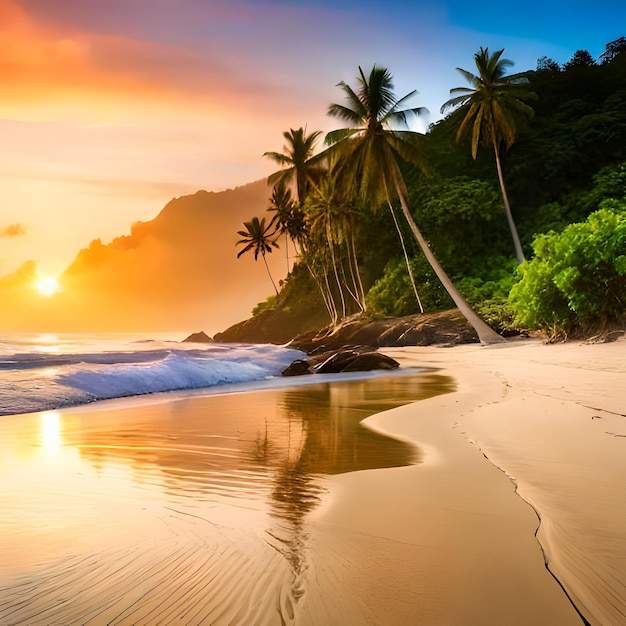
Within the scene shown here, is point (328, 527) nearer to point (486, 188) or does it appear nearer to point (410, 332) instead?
point (410, 332)

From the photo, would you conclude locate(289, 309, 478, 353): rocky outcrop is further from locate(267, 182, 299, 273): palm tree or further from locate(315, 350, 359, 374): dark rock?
locate(267, 182, 299, 273): palm tree

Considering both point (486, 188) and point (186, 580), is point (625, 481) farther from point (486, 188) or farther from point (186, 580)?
point (486, 188)

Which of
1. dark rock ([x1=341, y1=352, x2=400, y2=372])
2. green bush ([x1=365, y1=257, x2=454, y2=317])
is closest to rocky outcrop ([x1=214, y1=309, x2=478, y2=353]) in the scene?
green bush ([x1=365, y1=257, x2=454, y2=317])

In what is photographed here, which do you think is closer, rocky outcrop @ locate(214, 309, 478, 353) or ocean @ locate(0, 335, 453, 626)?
ocean @ locate(0, 335, 453, 626)

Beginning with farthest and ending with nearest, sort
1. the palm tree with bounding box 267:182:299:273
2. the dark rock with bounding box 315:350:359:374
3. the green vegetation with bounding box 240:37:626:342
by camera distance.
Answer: the palm tree with bounding box 267:182:299:273
the green vegetation with bounding box 240:37:626:342
the dark rock with bounding box 315:350:359:374

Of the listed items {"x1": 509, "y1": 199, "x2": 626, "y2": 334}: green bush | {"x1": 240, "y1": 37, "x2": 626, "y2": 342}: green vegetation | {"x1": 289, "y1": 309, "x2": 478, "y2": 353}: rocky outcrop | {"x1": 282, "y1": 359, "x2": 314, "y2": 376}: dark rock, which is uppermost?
{"x1": 240, "y1": 37, "x2": 626, "y2": 342}: green vegetation

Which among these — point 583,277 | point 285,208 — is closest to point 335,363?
point 583,277

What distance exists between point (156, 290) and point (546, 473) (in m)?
182

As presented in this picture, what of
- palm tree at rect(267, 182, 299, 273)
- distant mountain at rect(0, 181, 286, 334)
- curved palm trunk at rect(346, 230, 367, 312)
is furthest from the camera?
distant mountain at rect(0, 181, 286, 334)

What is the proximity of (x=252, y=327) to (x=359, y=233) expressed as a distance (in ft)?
51.2

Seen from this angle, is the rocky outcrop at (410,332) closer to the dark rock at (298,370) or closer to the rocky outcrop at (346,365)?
the rocky outcrop at (346,365)

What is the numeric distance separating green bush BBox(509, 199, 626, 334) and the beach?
1092 centimetres

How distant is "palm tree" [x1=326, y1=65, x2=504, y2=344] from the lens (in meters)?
26.4

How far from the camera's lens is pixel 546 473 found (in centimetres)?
371
